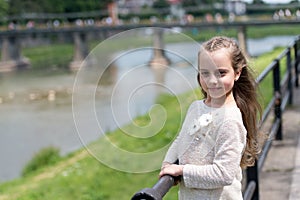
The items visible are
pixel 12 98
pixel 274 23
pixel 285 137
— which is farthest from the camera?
pixel 274 23

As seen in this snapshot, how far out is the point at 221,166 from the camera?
1752 mm

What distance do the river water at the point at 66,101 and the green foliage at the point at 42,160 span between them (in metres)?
0.57

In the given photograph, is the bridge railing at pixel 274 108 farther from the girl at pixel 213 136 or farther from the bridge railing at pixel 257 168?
the girl at pixel 213 136

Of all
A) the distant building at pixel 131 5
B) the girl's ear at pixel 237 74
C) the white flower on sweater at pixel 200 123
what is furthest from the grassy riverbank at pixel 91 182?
the distant building at pixel 131 5

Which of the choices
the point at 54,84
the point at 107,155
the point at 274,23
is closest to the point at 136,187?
the point at 107,155

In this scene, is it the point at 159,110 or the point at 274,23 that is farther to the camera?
the point at 274,23

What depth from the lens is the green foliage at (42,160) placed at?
10.6 metres

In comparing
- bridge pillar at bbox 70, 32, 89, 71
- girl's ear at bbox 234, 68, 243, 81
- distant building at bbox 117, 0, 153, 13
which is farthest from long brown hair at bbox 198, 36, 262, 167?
distant building at bbox 117, 0, 153, 13

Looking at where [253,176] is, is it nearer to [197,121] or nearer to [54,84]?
[197,121]

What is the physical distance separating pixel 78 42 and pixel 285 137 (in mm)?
47212

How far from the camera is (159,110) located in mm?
1803

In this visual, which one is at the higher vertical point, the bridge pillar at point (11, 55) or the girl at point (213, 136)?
the girl at point (213, 136)

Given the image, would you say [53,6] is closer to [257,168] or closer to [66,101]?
[66,101]

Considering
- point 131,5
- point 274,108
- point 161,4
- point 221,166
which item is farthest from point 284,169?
point 131,5
